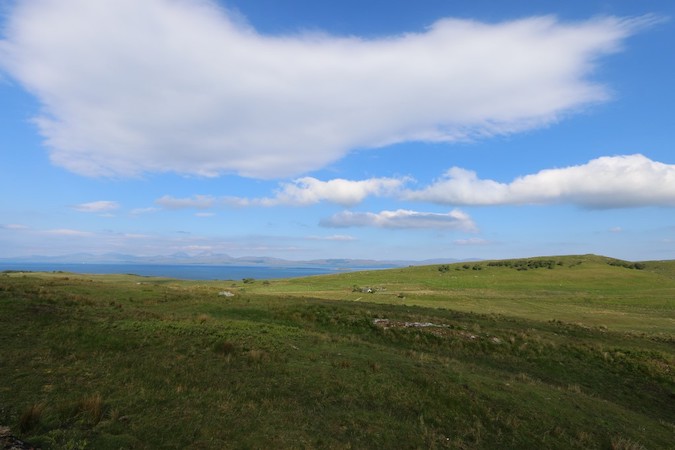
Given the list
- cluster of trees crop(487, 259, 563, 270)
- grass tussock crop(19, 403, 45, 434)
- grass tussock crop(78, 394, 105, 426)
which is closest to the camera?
grass tussock crop(19, 403, 45, 434)

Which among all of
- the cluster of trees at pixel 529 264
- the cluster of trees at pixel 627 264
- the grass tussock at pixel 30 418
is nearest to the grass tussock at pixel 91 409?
the grass tussock at pixel 30 418

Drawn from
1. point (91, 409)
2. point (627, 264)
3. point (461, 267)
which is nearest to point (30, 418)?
point (91, 409)

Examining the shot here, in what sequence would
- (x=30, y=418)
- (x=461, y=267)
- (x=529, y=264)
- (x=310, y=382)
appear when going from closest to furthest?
(x=30, y=418), (x=310, y=382), (x=529, y=264), (x=461, y=267)

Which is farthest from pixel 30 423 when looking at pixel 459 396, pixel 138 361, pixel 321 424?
pixel 459 396

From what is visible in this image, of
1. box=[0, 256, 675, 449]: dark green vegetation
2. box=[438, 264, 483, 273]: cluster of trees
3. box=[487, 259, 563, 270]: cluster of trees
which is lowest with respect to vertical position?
box=[0, 256, 675, 449]: dark green vegetation

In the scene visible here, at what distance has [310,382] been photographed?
51.4 feet

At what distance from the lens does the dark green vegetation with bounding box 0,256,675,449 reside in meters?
11.1

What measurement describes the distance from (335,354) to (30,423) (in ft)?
43.5

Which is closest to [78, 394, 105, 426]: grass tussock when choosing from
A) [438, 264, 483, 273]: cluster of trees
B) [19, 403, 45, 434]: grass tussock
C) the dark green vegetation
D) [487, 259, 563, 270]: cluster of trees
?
the dark green vegetation

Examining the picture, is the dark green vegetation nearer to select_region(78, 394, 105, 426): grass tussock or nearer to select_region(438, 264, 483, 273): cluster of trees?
select_region(78, 394, 105, 426): grass tussock

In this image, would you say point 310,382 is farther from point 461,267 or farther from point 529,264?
point 529,264

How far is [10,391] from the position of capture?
472 inches

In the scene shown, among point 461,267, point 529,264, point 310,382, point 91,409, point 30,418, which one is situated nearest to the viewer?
point 30,418

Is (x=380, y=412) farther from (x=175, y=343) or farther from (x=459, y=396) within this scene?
(x=175, y=343)
